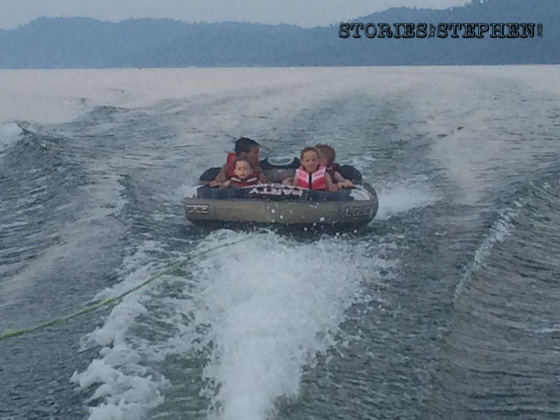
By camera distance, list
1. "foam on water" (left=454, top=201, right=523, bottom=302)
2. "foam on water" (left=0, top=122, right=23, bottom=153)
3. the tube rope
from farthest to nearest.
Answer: "foam on water" (left=0, top=122, right=23, bottom=153), "foam on water" (left=454, top=201, right=523, bottom=302), the tube rope

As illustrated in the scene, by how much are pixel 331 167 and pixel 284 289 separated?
684 millimetres

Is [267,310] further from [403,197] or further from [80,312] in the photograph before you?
[403,197]

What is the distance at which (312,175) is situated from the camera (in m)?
1.95

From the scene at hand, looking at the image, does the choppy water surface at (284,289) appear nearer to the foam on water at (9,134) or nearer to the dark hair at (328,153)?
the foam on water at (9,134)

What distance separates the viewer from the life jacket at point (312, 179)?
6.38ft

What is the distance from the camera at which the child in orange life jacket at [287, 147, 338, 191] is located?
1945mm

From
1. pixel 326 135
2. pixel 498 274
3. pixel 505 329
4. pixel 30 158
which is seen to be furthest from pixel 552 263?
pixel 30 158

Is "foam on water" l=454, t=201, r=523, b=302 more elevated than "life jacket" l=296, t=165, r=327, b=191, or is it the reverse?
"life jacket" l=296, t=165, r=327, b=191

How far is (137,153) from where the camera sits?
2.83 m

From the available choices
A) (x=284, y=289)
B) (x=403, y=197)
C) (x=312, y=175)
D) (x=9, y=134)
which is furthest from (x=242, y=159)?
(x=9, y=134)

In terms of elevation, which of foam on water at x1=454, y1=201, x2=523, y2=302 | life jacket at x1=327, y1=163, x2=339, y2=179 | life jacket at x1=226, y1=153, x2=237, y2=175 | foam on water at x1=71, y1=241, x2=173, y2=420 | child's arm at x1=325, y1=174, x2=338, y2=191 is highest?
life jacket at x1=226, y1=153, x2=237, y2=175

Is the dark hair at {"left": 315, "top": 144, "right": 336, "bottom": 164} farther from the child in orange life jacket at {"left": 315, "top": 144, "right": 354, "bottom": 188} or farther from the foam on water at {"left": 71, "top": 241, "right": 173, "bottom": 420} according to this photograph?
the foam on water at {"left": 71, "top": 241, "right": 173, "bottom": 420}

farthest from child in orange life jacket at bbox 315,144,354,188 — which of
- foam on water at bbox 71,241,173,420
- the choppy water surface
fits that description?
foam on water at bbox 71,241,173,420

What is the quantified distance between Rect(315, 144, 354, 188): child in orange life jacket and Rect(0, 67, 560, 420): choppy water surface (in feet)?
0.47
